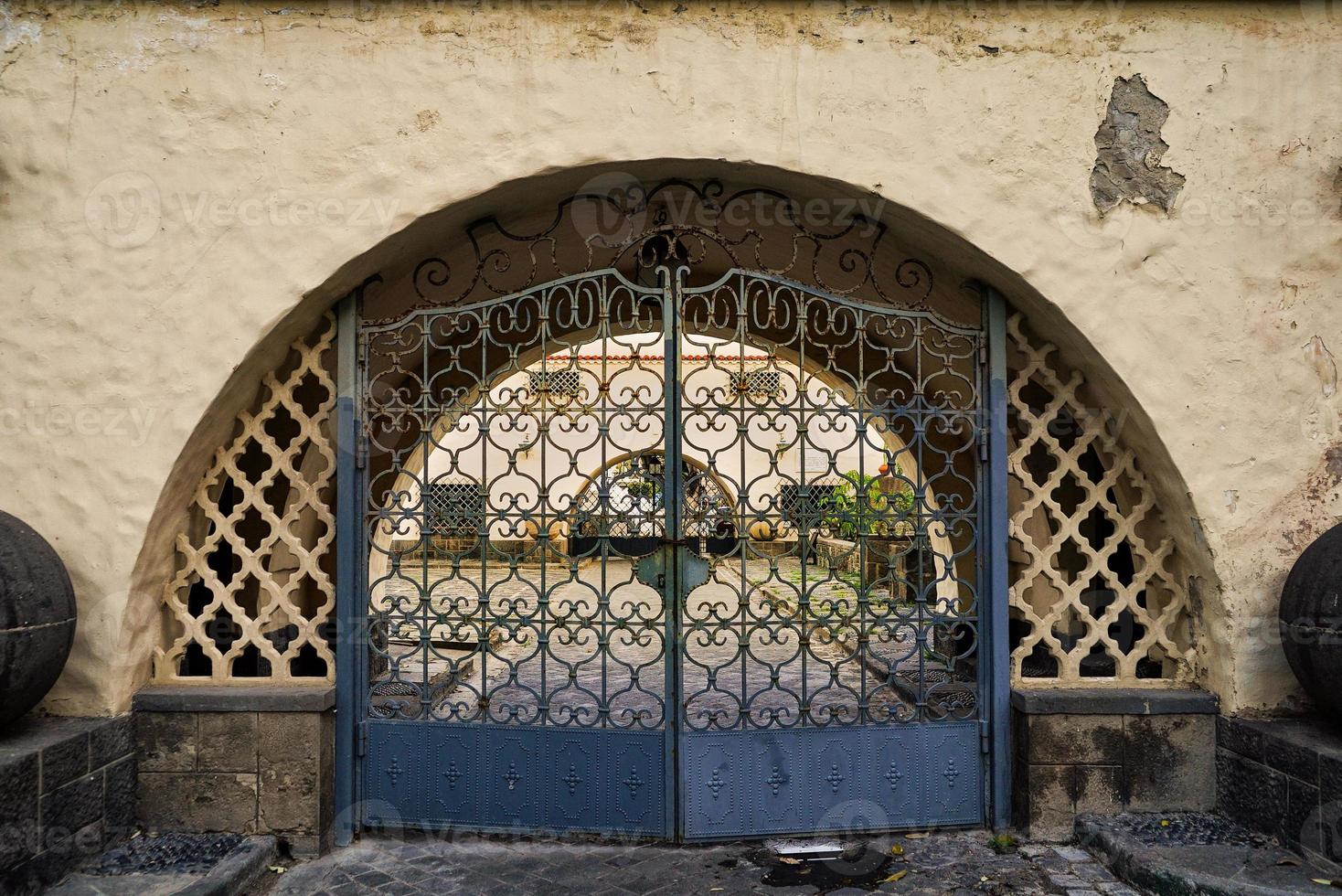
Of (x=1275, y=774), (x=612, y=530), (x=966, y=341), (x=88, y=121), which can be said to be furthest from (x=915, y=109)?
(x=88, y=121)

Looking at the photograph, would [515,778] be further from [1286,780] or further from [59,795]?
[1286,780]

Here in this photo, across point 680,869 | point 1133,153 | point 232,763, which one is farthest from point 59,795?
point 1133,153

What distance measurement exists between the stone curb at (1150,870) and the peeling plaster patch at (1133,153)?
2.66m

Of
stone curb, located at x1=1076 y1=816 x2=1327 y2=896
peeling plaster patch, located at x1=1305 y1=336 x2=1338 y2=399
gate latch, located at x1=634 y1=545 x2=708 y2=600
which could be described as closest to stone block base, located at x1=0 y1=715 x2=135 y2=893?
gate latch, located at x1=634 y1=545 x2=708 y2=600

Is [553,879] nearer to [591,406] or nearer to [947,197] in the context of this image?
[591,406]

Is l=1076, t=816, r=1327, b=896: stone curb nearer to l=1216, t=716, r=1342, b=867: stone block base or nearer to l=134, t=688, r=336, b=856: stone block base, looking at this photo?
l=1216, t=716, r=1342, b=867: stone block base

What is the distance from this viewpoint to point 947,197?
4.11 meters

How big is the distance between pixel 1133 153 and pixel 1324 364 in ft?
4.06

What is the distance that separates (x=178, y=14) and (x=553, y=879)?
402cm

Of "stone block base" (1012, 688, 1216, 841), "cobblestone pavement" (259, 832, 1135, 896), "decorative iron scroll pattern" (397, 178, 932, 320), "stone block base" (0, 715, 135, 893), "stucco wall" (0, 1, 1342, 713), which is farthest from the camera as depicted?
"decorative iron scroll pattern" (397, 178, 932, 320)

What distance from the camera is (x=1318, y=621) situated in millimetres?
3629

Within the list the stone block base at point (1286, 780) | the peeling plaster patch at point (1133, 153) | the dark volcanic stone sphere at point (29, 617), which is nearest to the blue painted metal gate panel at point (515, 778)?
the dark volcanic stone sphere at point (29, 617)

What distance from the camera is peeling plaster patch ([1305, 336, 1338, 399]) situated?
13.5 feet

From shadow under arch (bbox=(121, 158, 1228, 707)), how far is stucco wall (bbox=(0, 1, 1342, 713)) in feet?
0.11
